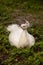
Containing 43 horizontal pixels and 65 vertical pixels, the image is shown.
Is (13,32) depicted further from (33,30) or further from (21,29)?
(33,30)

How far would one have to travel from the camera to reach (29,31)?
596 cm

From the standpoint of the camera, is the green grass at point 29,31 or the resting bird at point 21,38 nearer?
the green grass at point 29,31

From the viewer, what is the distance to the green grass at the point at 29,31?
473cm

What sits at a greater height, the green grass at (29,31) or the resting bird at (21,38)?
the resting bird at (21,38)

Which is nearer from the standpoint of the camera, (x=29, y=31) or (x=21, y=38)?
(x=21, y=38)

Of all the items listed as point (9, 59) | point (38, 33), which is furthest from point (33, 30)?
point (9, 59)

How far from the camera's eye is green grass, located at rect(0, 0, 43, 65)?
15.5 feet

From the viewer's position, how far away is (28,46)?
512cm

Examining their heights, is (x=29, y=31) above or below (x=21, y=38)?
below

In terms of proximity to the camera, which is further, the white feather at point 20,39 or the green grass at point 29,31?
the white feather at point 20,39

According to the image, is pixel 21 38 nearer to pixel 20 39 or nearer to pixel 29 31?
pixel 20 39

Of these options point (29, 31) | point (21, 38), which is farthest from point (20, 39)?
point (29, 31)

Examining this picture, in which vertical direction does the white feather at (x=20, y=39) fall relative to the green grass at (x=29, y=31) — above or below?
above

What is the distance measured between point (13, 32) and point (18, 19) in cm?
126
